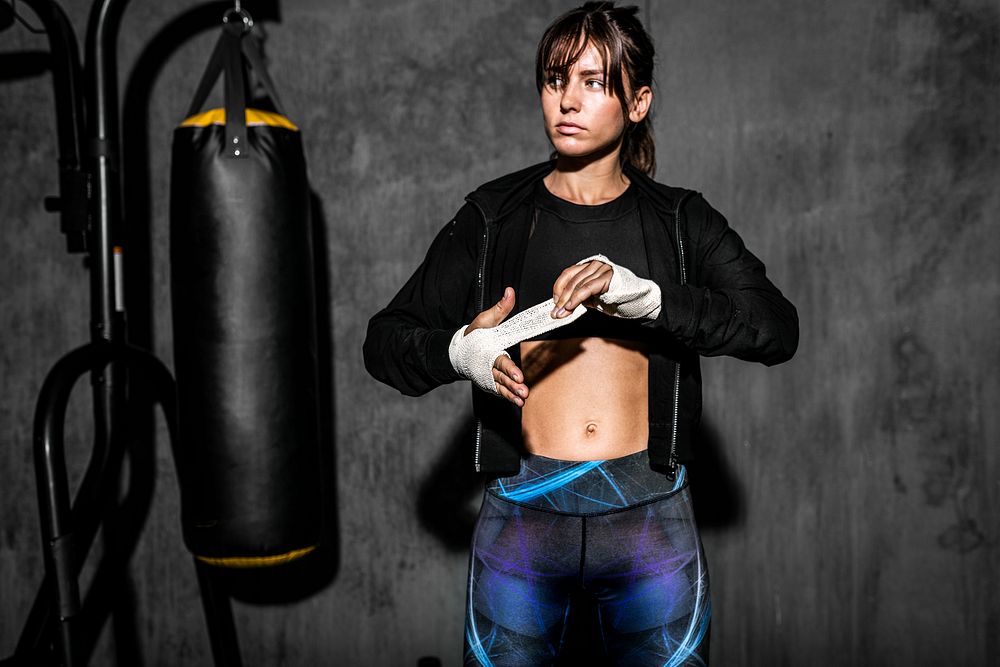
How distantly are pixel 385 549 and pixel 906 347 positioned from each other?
1.63 metres

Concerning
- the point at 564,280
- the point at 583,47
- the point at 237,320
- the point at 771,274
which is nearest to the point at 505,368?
the point at 564,280

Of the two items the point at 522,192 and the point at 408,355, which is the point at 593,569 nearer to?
the point at 408,355

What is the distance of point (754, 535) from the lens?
243 centimetres

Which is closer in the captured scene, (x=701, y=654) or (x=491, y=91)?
(x=701, y=654)

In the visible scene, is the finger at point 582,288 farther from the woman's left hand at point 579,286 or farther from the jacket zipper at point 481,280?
the jacket zipper at point 481,280

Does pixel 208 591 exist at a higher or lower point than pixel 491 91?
lower

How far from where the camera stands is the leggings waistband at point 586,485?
1.34 meters

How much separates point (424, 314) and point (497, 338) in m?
0.26

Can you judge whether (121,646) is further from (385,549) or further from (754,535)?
(754,535)

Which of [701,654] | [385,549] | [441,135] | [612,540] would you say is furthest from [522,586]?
[441,135]

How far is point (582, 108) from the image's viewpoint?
1.30 metres

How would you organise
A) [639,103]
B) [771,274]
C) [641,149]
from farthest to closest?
[771,274] → [641,149] → [639,103]

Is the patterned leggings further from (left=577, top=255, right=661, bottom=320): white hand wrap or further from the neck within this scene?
the neck

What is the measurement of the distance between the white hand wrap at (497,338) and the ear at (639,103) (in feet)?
1.31
